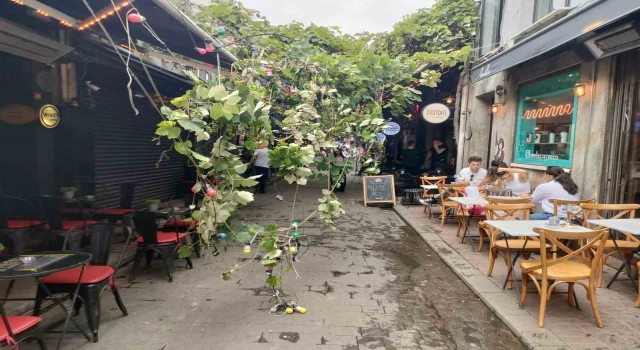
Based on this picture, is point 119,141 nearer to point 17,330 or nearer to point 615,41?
point 17,330

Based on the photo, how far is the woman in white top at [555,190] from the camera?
5.44 meters

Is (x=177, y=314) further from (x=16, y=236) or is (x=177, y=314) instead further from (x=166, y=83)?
(x=166, y=83)

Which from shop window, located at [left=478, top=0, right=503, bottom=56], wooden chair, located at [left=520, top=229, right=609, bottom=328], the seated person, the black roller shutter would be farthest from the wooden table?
shop window, located at [left=478, top=0, right=503, bottom=56]

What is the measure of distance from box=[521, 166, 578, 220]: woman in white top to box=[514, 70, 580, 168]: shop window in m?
1.24

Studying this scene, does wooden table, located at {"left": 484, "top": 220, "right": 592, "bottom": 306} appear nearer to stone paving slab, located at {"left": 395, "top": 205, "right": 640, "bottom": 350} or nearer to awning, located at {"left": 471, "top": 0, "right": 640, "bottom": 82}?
stone paving slab, located at {"left": 395, "top": 205, "right": 640, "bottom": 350}

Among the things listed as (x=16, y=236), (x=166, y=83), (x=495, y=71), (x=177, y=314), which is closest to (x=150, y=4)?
(x=16, y=236)

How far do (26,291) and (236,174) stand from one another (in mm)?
3068

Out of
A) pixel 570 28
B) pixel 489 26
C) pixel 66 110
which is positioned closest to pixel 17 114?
pixel 66 110

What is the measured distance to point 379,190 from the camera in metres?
10.7

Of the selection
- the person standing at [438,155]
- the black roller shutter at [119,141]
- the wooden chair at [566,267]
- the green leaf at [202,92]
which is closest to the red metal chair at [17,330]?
the green leaf at [202,92]

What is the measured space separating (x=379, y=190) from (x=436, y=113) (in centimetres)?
316

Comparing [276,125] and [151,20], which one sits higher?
[151,20]

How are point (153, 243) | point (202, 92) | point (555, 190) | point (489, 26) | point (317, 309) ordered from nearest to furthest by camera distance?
point (202, 92) → point (317, 309) → point (153, 243) → point (555, 190) → point (489, 26)

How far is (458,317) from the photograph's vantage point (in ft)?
12.7
